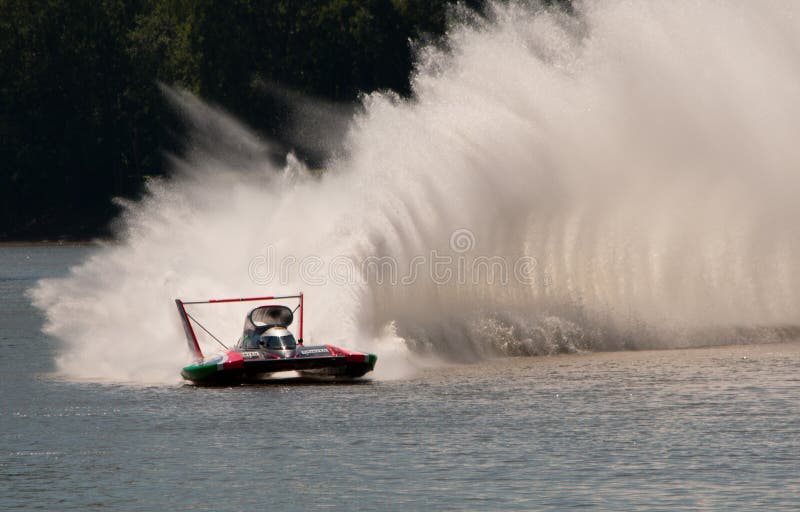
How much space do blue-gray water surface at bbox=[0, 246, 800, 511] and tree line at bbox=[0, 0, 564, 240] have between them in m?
101

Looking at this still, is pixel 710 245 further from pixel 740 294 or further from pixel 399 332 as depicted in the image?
pixel 399 332

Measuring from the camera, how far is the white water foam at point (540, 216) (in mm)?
47125

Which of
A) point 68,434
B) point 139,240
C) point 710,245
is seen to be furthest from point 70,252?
point 68,434

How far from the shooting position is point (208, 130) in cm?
14912

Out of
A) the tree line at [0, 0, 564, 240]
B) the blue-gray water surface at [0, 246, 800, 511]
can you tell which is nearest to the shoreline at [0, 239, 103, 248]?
the tree line at [0, 0, 564, 240]

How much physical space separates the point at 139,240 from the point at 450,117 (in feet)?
40.7

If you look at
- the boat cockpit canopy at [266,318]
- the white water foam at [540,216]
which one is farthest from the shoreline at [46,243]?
the boat cockpit canopy at [266,318]

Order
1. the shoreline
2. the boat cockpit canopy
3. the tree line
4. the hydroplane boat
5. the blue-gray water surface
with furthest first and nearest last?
1. the shoreline
2. the tree line
3. the boat cockpit canopy
4. the hydroplane boat
5. the blue-gray water surface

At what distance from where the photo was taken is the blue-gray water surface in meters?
27.5

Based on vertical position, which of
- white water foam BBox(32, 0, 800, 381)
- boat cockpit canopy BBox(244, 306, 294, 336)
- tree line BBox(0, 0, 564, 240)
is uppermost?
tree line BBox(0, 0, 564, 240)

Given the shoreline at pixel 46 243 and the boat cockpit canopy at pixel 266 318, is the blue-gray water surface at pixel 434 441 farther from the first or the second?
the shoreline at pixel 46 243

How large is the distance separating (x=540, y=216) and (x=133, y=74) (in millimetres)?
102984

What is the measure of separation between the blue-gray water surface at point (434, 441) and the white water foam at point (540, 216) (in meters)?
3.93

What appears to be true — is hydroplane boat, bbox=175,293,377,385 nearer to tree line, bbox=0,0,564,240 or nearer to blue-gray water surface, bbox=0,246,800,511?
blue-gray water surface, bbox=0,246,800,511
